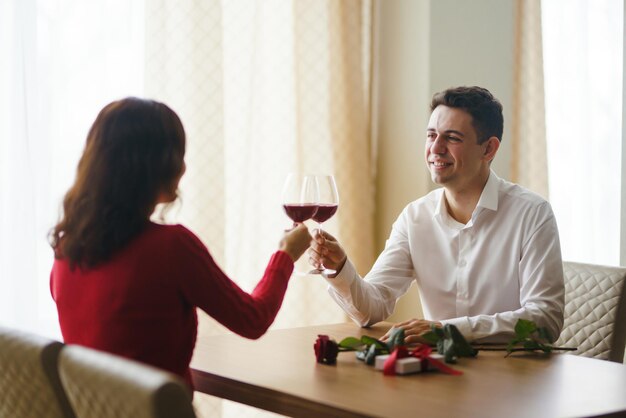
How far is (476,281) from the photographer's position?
2.58 meters

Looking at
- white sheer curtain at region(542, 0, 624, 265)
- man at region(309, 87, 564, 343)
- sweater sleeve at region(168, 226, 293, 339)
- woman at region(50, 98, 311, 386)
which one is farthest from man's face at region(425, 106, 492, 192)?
white sheer curtain at region(542, 0, 624, 265)

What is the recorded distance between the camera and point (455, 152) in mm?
2625

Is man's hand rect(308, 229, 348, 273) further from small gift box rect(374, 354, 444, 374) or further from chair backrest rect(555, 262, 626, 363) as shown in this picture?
chair backrest rect(555, 262, 626, 363)

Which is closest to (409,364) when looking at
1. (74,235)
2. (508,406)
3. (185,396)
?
(508,406)

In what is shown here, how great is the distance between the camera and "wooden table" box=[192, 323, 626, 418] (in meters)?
1.57

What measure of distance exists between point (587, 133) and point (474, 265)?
83.8 inches

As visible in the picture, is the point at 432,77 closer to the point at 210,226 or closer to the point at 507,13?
the point at 507,13

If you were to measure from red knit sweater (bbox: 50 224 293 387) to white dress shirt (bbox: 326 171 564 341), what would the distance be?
29.4 inches

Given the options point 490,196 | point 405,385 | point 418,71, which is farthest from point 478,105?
point 418,71

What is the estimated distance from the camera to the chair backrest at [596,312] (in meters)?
2.59

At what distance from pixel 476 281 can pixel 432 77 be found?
4.95 ft

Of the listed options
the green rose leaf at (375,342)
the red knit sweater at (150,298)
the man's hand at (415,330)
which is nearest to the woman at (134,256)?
the red knit sweater at (150,298)

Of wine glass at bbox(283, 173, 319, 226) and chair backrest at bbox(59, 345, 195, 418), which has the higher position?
wine glass at bbox(283, 173, 319, 226)

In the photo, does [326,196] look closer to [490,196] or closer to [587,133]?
[490,196]
